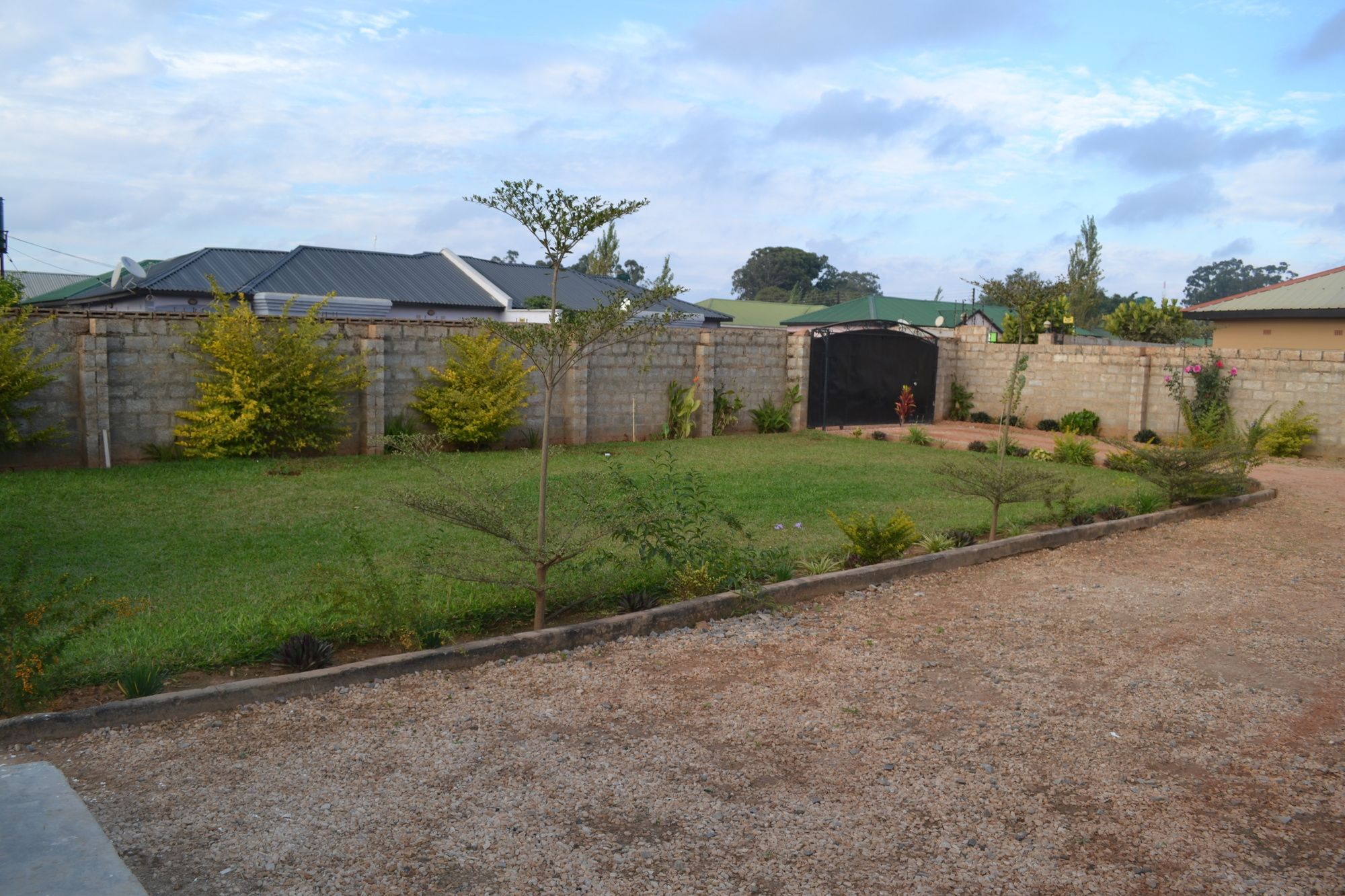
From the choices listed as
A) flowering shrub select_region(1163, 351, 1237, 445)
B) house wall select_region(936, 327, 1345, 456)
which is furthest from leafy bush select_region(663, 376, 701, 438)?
flowering shrub select_region(1163, 351, 1237, 445)

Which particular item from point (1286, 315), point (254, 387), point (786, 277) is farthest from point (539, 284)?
point (786, 277)

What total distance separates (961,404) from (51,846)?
21704 mm

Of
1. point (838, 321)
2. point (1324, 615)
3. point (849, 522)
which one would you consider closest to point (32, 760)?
point (849, 522)

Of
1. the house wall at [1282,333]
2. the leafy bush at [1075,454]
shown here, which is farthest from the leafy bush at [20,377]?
the house wall at [1282,333]

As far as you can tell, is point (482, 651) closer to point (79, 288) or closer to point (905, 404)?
point (905, 404)

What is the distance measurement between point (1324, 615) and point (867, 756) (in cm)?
463

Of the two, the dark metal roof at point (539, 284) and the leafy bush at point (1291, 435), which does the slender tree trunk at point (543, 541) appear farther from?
the dark metal roof at point (539, 284)

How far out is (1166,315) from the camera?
3412 centimetres

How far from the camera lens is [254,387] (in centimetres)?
1255

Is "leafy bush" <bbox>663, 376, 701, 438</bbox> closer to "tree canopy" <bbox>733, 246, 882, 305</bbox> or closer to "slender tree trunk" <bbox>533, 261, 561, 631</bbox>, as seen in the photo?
"slender tree trunk" <bbox>533, 261, 561, 631</bbox>

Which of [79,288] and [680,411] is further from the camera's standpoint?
[79,288]

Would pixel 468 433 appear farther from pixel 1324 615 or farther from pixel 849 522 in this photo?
pixel 1324 615

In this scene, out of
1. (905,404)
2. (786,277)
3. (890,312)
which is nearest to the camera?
(905,404)

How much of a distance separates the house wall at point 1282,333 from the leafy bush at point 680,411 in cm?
1406
